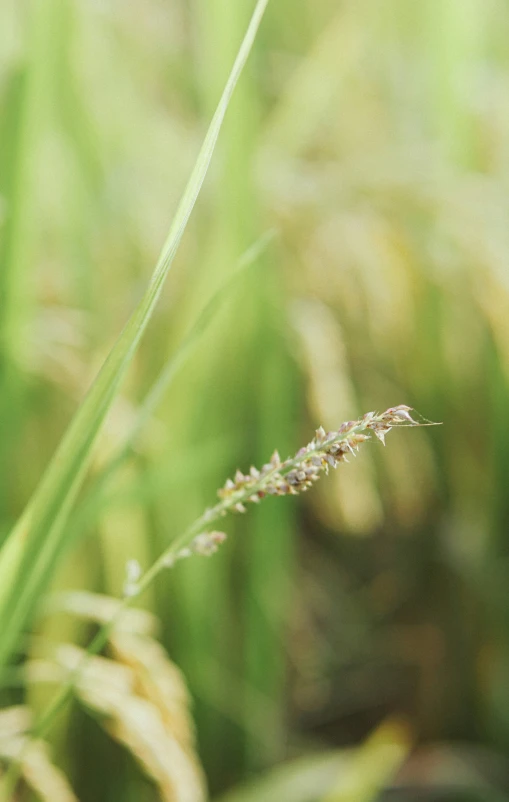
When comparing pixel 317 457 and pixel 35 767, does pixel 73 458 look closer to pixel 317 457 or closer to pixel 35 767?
pixel 317 457

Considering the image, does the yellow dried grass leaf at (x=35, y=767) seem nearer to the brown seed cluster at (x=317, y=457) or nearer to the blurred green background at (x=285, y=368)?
the blurred green background at (x=285, y=368)

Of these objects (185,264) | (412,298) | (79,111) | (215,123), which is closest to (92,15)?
(79,111)

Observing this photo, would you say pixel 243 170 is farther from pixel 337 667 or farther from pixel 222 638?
pixel 337 667

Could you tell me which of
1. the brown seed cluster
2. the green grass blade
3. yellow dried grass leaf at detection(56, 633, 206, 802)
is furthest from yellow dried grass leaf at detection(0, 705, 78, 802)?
the brown seed cluster

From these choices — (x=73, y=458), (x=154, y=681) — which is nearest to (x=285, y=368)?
(x=154, y=681)

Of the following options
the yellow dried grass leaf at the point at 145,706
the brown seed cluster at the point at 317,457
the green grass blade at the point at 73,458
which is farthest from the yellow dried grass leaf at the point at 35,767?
the brown seed cluster at the point at 317,457

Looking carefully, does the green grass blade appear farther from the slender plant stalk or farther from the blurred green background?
the blurred green background
